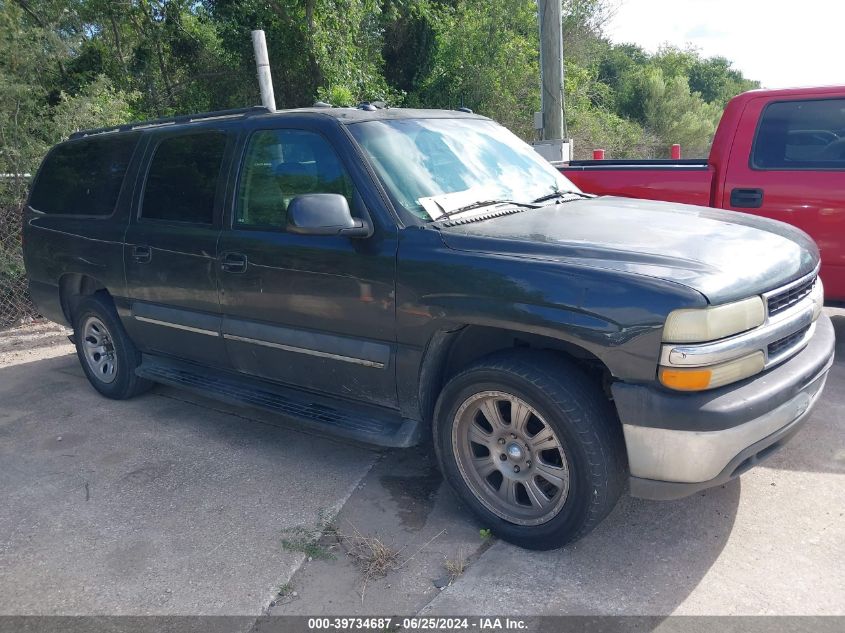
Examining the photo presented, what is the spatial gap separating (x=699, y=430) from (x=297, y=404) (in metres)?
2.19

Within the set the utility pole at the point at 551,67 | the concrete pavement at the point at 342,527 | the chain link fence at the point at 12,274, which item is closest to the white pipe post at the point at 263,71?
the chain link fence at the point at 12,274

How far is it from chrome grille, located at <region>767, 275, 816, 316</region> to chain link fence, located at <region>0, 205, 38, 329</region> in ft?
24.5

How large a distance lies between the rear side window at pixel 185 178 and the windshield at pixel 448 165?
3.52 ft

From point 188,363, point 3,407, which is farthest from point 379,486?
point 3,407

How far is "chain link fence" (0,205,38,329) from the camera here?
25.4ft

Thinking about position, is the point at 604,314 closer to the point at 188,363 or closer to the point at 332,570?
the point at 332,570

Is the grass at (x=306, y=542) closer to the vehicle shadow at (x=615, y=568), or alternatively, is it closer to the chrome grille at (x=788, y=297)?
the vehicle shadow at (x=615, y=568)

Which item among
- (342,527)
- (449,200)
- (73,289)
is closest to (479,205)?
(449,200)

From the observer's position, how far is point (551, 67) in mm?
9297

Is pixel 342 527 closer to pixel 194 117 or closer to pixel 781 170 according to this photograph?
pixel 194 117

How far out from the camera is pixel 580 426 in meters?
2.89

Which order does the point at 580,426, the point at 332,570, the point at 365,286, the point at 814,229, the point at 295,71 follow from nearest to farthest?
the point at 580,426 < the point at 332,570 < the point at 365,286 < the point at 814,229 < the point at 295,71

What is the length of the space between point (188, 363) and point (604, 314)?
3.06 m

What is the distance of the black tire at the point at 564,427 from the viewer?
2.89 m
